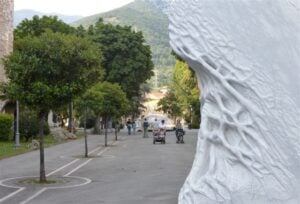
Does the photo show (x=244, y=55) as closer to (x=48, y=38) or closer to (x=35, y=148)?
(x=48, y=38)

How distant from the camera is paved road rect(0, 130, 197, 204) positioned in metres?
13.3

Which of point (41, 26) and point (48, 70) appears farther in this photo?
point (41, 26)

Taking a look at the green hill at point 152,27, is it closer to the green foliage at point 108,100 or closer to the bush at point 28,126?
the bush at point 28,126

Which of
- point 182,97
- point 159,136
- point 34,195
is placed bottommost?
point 34,195

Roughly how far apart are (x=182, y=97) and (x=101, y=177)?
57075mm

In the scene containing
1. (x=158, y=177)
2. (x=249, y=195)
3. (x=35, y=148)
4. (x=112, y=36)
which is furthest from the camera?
(x=112, y=36)

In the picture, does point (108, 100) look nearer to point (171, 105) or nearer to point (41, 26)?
point (41, 26)

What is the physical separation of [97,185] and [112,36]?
38205mm

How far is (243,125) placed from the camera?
8000 millimetres

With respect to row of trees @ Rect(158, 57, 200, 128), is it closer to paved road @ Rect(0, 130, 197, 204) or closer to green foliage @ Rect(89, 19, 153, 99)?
green foliage @ Rect(89, 19, 153, 99)

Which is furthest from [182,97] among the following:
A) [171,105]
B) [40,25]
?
[40,25]

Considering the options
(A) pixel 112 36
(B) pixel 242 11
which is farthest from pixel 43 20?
(B) pixel 242 11

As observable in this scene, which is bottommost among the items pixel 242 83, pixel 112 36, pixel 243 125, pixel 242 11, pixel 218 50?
pixel 243 125

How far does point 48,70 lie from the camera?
1577 cm
